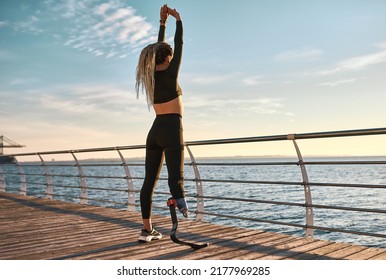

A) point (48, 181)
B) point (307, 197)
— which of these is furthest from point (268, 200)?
point (48, 181)

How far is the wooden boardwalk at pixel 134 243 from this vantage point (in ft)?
10.9

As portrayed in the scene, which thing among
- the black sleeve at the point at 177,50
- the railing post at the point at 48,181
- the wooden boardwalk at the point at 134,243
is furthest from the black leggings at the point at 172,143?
the railing post at the point at 48,181

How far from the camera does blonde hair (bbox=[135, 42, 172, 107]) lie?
3344mm

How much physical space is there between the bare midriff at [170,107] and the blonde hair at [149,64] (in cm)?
8

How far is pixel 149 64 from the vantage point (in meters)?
3.34

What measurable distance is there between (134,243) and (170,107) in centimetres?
143

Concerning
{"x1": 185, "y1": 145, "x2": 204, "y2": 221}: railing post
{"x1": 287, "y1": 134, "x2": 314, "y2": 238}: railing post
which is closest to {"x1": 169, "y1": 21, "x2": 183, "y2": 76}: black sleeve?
{"x1": 287, "y1": 134, "x2": 314, "y2": 238}: railing post

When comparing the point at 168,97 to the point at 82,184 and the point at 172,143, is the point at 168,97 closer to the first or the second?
the point at 172,143

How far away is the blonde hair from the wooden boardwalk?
1.35m

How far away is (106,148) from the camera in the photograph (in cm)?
687
